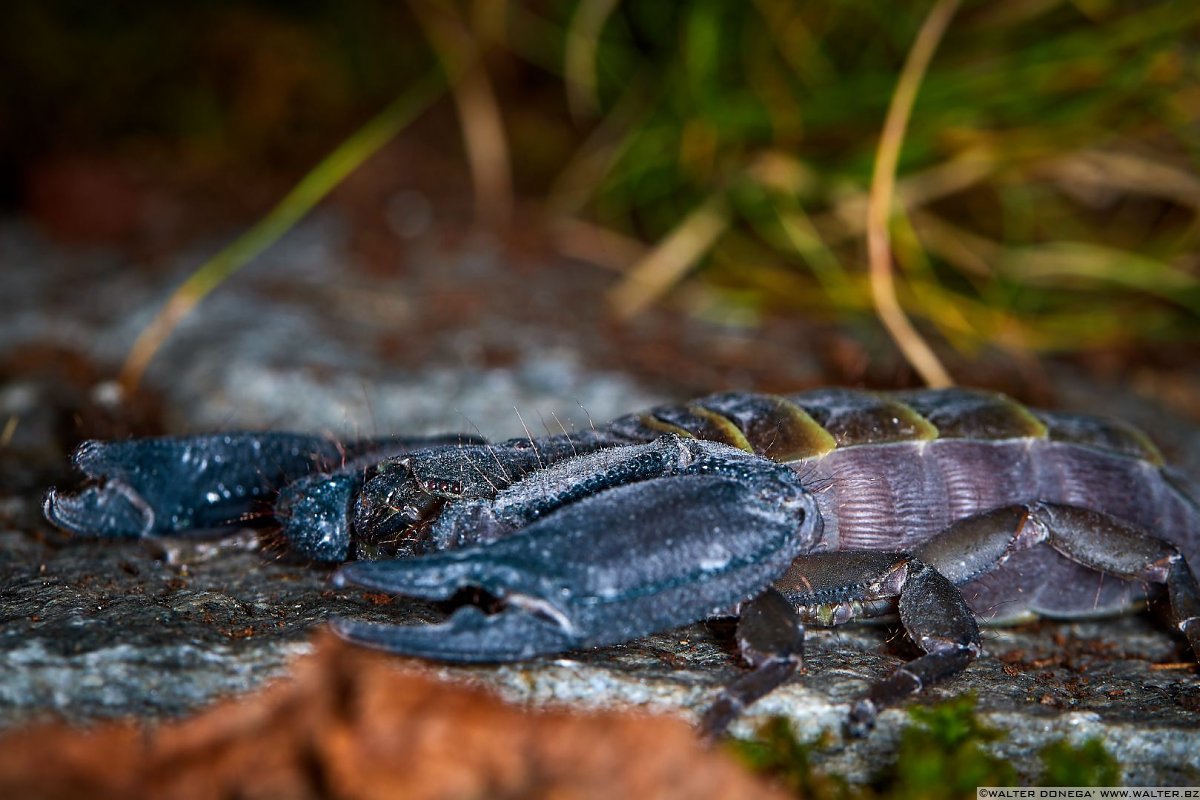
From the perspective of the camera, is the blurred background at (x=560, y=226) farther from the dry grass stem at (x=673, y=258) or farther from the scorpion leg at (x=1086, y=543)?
the scorpion leg at (x=1086, y=543)

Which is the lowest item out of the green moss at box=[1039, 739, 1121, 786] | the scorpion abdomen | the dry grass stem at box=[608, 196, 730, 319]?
the green moss at box=[1039, 739, 1121, 786]

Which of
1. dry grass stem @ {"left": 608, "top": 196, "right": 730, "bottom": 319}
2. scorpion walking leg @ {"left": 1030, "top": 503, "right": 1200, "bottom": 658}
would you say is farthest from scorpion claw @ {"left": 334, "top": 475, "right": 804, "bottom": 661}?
dry grass stem @ {"left": 608, "top": 196, "right": 730, "bottom": 319}

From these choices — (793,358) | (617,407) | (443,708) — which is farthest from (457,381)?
(443,708)

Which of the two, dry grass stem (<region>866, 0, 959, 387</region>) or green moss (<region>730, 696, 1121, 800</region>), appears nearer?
green moss (<region>730, 696, 1121, 800</region>)

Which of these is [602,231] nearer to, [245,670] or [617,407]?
[617,407]

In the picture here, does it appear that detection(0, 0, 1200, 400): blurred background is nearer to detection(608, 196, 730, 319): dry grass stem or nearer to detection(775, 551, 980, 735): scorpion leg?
detection(608, 196, 730, 319): dry grass stem
